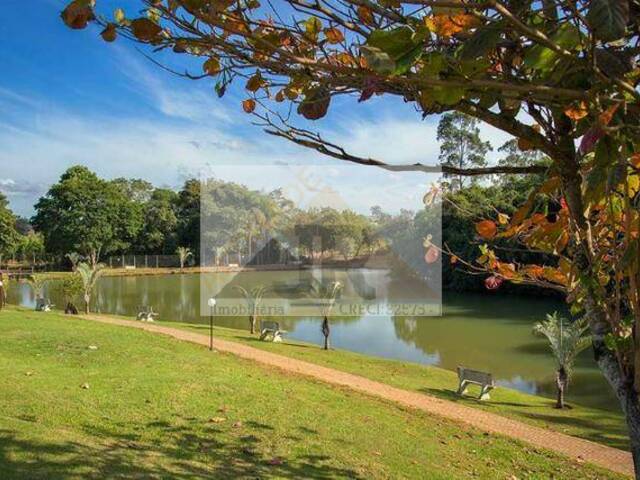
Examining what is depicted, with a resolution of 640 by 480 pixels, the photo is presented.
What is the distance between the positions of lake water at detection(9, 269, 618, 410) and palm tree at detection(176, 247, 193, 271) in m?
7.27

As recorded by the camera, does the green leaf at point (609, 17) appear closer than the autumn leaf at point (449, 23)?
Yes

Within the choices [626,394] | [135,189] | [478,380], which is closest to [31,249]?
[135,189]

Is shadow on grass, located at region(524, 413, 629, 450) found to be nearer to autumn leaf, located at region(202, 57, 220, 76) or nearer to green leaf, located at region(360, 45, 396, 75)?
autumn leaf, located at region(202, 57, 220, 76)

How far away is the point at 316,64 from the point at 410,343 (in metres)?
14.2

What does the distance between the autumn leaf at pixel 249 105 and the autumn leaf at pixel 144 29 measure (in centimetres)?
76

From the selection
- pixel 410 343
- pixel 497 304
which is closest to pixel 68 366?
pixel 410 343

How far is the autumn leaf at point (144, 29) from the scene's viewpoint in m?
1.06

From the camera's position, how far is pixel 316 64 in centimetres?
108

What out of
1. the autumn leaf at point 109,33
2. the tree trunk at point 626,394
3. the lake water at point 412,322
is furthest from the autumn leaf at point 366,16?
the lake water at point 412,322

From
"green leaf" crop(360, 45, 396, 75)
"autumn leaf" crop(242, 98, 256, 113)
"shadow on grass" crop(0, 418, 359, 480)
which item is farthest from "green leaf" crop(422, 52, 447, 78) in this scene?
"shadow on grass" crop(0, 418, 359, 480)

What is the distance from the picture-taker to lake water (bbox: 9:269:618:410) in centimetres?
1188

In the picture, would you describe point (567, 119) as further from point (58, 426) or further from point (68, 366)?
point (68, 366)

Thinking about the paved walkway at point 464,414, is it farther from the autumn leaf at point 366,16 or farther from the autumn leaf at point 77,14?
the autumn leaf at point 77,14

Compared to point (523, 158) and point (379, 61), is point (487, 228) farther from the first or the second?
point (523, 158)
